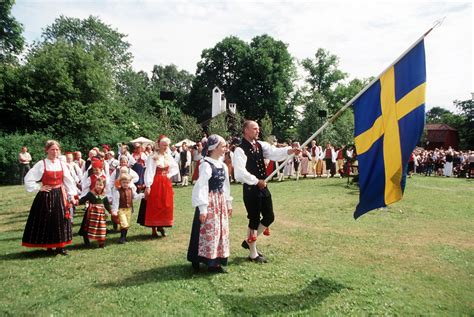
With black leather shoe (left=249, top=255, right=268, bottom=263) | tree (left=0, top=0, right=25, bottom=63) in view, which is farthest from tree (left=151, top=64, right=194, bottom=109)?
black leather shoe (left=249, top=255, right=268, bottom=263)

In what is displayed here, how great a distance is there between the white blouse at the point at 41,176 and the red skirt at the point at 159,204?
5.15 ft

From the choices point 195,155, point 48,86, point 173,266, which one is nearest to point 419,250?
point 173,266

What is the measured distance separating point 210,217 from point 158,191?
9.34 feet

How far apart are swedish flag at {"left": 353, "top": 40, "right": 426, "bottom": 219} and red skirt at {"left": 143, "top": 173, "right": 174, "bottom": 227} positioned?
4.24 meters

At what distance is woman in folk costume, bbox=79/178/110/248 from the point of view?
7.18m

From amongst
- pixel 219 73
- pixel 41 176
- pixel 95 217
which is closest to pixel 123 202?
pixel 95 217

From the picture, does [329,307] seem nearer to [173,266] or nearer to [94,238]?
[173,266]

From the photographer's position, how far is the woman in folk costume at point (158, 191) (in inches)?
311

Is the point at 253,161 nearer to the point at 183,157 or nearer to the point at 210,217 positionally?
the point at 210,217

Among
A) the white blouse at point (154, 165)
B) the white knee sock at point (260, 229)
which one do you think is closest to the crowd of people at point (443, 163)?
the white blouse at point (154, 165)

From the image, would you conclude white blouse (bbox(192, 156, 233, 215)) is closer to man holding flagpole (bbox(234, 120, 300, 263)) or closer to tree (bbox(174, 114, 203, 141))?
man holding flagpole (bbox(234, 120, 300, 263))

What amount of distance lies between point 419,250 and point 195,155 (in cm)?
1353

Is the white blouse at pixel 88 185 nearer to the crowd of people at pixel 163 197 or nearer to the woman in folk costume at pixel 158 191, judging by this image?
the crowd of people at pixel 163 197

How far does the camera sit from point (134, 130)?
33.0 metres
